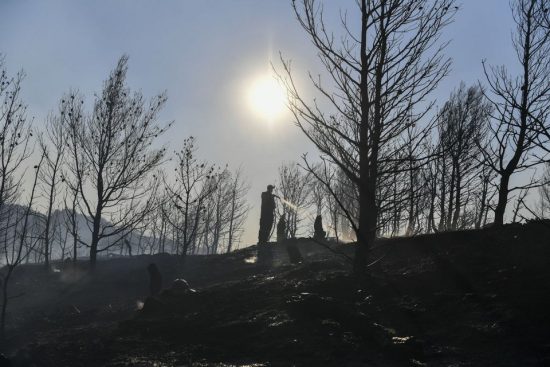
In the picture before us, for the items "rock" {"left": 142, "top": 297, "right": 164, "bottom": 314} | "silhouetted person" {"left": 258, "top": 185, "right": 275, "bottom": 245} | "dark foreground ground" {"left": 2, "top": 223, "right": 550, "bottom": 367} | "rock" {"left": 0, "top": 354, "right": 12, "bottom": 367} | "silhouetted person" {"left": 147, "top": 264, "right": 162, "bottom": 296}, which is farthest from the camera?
"silhouetted person" {"left": 258, "top": 185, "right": 275, "bottom": 245}

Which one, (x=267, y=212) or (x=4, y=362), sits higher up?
(x=267, y=212)

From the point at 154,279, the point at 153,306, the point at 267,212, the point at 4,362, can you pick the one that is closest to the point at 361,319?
the point at 153,306

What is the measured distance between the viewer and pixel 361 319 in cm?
616

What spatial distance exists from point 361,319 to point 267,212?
38.9 feet

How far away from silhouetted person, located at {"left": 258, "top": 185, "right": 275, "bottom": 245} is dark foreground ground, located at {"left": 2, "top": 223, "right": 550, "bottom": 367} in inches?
277

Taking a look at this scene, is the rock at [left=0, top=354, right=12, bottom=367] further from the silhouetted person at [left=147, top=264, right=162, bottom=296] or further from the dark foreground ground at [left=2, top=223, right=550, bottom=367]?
the silhouetted person at [left=147, top=264, right=162, bottom=296]

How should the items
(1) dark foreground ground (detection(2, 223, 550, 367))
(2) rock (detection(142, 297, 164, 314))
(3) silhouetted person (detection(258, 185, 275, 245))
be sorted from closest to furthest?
(1) dark foreground ground (detection(2, 223, 550, 367)) < (2) rock (detection(142, 297, 164, 314)) < (3) silhouetted person (detection(258, 185, 275, 245))

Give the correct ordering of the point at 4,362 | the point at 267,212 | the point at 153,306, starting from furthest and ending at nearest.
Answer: the point at 267,212, the point at 153,306, the point at 4,362

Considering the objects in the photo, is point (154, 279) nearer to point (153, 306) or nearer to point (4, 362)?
point (153, 306)

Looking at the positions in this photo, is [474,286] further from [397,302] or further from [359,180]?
[359,180]

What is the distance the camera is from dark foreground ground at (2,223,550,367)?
5.29m

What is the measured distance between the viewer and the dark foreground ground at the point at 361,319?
17.4 ft

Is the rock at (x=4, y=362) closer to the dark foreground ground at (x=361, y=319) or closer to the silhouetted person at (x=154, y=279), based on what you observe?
the dark foreground ground at (x=361, y=319)

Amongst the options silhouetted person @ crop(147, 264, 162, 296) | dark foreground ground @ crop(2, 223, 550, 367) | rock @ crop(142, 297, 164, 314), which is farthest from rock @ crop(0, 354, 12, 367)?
silhouetted person @ crop(147, 264, 162, 296)
